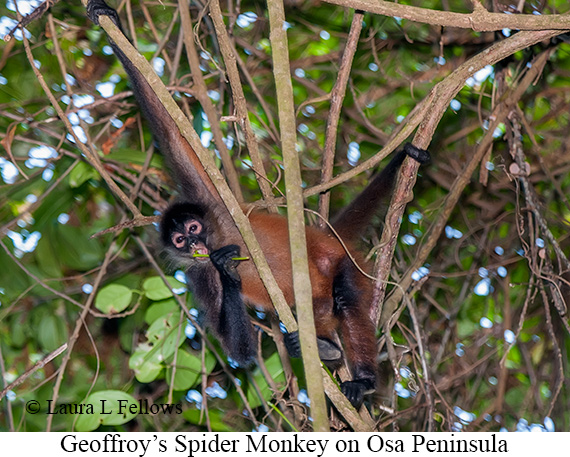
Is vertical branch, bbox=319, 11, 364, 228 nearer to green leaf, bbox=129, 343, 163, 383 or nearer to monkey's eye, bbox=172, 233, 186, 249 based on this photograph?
monkey's eye, bbox=172, 233, 186, 249

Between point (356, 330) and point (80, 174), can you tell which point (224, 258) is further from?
point (80, 174)

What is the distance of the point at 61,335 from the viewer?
5074 mm

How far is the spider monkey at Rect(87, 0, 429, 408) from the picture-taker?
4.45m

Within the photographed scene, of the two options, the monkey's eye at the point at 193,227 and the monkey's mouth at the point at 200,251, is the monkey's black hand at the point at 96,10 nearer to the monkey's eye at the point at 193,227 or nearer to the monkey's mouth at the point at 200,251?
the monkey's eye at the point at 193,227

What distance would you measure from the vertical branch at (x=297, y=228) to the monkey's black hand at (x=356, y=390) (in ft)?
5.48

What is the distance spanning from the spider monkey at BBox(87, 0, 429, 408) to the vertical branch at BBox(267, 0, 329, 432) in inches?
58.0

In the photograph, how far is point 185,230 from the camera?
463 centimetres

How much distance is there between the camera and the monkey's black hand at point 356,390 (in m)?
4.29

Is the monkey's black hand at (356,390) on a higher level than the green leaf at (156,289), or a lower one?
lower

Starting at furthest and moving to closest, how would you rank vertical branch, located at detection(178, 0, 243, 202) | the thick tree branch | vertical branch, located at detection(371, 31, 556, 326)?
vertical branch, located at detection(178, 0, 243, 202) < vertical branch, located at detection(371, 31, 556, 326) < the thick tree branch

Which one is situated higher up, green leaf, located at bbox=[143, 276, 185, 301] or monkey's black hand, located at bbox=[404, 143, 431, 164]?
monkey's black hand, located at bbox=[404, 143, 431, 164]

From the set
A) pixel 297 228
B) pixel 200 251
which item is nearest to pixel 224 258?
pixel 200 251

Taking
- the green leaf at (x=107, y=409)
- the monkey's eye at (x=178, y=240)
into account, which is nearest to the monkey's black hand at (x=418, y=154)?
the monkey's eye at (x=178, y=240)

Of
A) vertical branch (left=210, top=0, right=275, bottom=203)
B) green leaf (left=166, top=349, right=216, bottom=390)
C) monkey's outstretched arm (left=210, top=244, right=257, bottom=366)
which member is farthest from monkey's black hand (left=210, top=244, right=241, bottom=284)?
green leaf (left=166, top=349, right=216, bottom=390)
